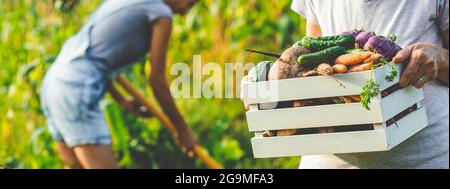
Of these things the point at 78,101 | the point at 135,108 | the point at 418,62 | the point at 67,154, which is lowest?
the point at 67,154

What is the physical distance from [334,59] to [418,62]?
207mm

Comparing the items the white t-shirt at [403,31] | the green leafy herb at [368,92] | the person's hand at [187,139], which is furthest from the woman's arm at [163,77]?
the green leafy herb at [368,92]

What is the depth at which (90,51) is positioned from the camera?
3.40 metres

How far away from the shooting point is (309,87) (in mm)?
1726

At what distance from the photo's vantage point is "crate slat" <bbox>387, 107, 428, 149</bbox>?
176cm

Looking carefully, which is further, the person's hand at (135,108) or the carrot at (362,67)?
the person's hand at (135,108)

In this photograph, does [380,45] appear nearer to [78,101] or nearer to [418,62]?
[418,62]

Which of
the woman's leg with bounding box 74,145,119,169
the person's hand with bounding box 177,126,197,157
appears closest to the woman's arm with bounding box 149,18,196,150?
the person's hand with bounding box 177,126,197,157

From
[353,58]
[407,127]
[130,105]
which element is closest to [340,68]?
[353,58]

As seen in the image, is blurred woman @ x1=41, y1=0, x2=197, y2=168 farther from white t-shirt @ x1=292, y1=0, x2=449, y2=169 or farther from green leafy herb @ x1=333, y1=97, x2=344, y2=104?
green leafy herb @ x1=333, y1=97, x2=344, y2=104

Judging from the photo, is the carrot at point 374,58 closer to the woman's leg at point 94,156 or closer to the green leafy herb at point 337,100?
the green leafy herb at point 337,100

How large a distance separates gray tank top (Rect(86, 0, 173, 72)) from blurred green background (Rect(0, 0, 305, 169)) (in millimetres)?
663

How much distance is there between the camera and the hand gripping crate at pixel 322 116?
1.70 meters

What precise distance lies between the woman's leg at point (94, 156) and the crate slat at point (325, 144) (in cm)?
174
